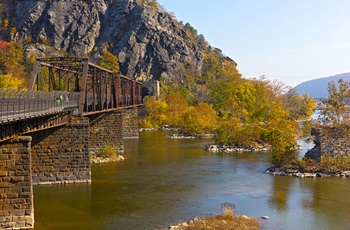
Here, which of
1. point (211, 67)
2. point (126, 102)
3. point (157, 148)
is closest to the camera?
point (157, 148)

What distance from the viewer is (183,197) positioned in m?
30.7

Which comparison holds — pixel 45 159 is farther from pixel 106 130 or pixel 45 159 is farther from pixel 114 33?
pixel 114 33

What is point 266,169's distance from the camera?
1644 inches

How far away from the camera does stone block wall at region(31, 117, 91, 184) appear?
1307 inches

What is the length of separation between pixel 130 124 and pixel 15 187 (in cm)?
5522

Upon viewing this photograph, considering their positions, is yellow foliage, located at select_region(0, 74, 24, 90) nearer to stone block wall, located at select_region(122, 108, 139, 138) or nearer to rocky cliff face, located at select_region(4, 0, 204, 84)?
stone block wall, located at select_region(122, 108, 139, 138)

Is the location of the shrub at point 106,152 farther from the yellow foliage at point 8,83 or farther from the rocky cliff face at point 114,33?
the rocky cliff face at point 114,33

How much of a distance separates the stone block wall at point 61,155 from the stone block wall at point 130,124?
137 ft

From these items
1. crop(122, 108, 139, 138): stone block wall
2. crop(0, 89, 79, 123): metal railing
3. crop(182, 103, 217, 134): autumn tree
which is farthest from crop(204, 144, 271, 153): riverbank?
crop(0, 89, 79, 123): metal railing

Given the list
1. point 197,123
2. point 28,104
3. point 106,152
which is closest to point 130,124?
point 197,123

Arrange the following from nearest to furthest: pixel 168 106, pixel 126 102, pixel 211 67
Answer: pixel 126 102, pixel 168 106, pixel 211 67

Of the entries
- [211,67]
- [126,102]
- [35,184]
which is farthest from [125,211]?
[211,67]

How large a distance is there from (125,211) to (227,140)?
3513cm

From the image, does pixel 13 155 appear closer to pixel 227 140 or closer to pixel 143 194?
pixel 143 194
